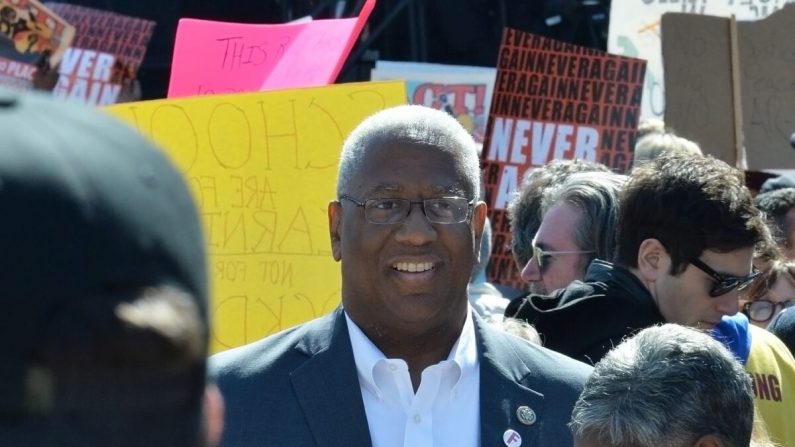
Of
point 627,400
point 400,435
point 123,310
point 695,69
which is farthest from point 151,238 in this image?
point 695,69

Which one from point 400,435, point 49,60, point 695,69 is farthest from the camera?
point 49,60

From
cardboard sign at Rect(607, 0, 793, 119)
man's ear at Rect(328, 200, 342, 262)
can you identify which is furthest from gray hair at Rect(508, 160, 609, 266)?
cardboard sign at Rect(607, 0, 793, 119)

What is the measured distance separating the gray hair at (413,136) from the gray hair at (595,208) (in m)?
1.01

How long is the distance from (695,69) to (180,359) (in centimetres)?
503

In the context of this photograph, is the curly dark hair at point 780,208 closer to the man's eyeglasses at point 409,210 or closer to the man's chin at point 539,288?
the man's chin at point 539,288

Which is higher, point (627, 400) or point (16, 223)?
point (16, 223)

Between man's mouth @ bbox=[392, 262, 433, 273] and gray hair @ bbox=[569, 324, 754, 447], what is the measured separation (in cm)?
36

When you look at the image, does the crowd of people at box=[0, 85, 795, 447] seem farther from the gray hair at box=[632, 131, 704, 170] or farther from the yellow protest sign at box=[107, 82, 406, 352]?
the gray hair at box=[632, 131, 704, 170]

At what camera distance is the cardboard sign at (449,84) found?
678cm

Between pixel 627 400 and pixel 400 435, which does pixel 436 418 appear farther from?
pixel 627 400

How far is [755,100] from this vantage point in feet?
18.5

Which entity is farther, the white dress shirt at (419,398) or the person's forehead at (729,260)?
the person's forehead at (729,260)

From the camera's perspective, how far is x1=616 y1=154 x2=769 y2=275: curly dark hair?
280 centimetres

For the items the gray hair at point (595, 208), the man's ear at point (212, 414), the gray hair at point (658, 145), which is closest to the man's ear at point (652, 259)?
the gray hair at point (595, 208)
